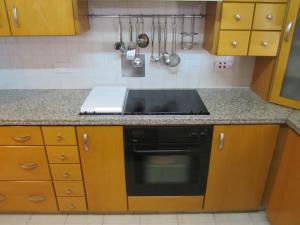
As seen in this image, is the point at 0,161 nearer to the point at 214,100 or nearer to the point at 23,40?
the point at 23,40

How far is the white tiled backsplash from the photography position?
1702 mm

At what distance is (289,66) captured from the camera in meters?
1.48

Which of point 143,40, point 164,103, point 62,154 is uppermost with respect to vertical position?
point 143,40

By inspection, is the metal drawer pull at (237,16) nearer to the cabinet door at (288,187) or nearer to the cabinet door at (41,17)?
the cabinet door at (288,187)

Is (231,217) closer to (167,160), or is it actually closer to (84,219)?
(167,160)

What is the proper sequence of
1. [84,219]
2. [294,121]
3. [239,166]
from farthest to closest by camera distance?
[84,219] < [239,166] < [294,121]

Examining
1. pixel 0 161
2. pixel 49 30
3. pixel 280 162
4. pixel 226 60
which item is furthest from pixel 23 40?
pixel 280 162

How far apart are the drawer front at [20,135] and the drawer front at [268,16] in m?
1.45

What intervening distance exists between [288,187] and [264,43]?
0.87 meters

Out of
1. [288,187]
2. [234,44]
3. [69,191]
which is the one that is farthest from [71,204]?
[234,44]

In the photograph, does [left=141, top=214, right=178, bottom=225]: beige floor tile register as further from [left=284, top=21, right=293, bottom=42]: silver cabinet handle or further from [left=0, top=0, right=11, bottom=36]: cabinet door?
[left=0, top=0, right=11, bottom=36]: cabinet door

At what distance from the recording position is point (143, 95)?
181cm

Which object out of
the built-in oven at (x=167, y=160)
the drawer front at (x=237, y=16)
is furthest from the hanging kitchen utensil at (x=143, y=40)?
the built-in oven at (x=167, y=160)

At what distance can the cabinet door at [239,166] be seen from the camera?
4.79 feet
